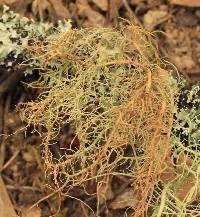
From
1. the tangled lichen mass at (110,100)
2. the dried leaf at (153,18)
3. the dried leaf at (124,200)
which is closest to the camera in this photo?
the tangled lichen mass at (110,100)

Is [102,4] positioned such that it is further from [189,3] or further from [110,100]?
[110,100]

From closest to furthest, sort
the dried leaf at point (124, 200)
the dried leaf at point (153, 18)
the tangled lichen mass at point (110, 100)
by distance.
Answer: the tangled lichen mass at point (110, 100) < the dried leaf at point (124, 200) < the dried leaf at point (153, 18)

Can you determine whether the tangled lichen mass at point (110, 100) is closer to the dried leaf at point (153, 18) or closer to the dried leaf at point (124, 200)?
the dried leaf at point (124, 200)

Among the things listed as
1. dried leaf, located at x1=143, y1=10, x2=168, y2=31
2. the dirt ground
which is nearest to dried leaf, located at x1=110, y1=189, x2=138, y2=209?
the dirt ground

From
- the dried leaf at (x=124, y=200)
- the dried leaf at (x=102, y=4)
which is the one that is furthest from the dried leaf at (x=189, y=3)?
the dried leaf at (x=124, y=200)

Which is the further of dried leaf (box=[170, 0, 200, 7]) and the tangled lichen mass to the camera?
dried leaf (box=[170, 0, 200, 7])

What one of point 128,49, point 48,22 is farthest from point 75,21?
point 128,49

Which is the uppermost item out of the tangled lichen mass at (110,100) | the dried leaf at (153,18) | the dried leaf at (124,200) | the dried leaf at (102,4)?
the dried leaf at (102,4)

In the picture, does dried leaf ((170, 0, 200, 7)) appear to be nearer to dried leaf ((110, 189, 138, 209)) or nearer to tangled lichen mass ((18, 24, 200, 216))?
tangled lichen mass ((18, 24, 200, 216))

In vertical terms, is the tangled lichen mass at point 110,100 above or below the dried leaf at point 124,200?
above

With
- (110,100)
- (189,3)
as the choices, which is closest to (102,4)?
(189,3)
